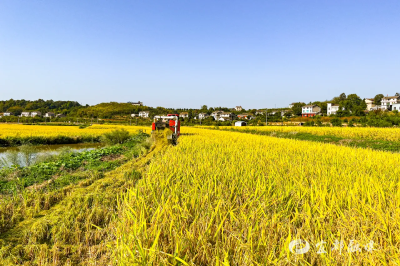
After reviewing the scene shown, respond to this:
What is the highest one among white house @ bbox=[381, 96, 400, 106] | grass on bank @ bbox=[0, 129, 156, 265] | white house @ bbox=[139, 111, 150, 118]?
white house @ bbox=[381, 96, 400, 106]

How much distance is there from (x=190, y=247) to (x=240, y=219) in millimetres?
466

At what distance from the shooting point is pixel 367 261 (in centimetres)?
112

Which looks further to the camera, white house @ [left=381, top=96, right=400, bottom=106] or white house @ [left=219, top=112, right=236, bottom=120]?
white house @ [left=219, top=112, right=236, bottom=120]

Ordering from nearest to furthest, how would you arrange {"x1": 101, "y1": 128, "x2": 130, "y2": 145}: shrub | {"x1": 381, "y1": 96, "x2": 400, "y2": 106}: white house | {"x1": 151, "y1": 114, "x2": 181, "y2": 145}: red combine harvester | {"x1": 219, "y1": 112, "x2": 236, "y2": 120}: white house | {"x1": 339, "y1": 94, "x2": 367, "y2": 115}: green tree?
{"x1": 151, "y1": 114, "x2": 181, "y2": 145}: red combine harvester, {"x1": 101, "y1": 128, "x2": 130, "y2": 145}: shrub, {"x1": 339, "y1": 94, "x2": 367, "y2": 115}: green tree, {"x1": 381, "y1": 96, "x2": 400, "y2": 106}: white house, {"x1": 219, "y1": 112, "x2": 236, "y2": 120}: white house

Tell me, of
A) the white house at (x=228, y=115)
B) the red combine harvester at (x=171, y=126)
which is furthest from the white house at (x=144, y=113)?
the red combine harvester at (x=171, y=126)

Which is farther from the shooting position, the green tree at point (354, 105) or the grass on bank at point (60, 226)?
the green tree at point (354, 105)

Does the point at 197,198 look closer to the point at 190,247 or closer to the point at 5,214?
the point at 190,247

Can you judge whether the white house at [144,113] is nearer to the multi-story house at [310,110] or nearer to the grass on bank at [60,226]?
the multi-story house at [310,110]

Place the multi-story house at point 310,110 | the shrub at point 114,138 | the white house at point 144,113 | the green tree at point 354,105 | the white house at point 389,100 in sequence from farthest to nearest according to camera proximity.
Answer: the white house at point 144,113, the multi-story house at point 310,110, the white house at point 389,100, the green tree at point 354,105, the shrub at point 114,138

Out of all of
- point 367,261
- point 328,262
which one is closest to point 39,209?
point 328,262

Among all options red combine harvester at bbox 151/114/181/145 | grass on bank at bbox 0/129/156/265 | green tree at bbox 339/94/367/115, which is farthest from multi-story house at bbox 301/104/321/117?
grass on bank at bbox 0/129/156/265

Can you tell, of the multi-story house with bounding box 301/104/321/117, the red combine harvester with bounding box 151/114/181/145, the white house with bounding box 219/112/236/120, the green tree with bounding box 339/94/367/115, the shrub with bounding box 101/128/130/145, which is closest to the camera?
the red combine harvester with bounding box 151/114/181/145

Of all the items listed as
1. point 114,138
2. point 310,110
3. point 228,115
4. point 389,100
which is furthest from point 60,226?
point 389,100

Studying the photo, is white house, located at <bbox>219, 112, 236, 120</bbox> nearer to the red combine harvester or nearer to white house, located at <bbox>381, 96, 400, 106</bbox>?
white house, located at <bbox>381, 96, 400, 106</bbox>
